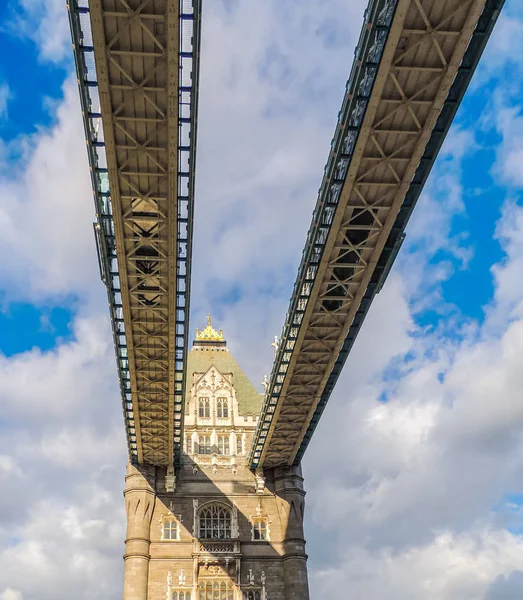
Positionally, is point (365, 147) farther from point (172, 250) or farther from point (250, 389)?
point (250, 389)

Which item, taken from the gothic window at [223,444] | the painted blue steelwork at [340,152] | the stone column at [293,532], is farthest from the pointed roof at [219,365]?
the painted blue steelwork at [340,152]

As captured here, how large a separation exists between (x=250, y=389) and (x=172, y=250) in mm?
38846

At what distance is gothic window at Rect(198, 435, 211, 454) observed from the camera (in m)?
66.8

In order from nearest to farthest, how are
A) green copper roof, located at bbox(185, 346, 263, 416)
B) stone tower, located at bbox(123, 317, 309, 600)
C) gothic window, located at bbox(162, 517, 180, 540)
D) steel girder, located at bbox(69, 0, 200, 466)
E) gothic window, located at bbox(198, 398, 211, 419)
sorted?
steel girder, located at bbox(69, 0, 200, 466)
stone tower, located at bbox(123, 317, 309, 600)
gothic window, located at bbox(162, 517, 180, 540)
gothic window, located at bbox(198, 398, 211, 419)
green copper roof, located at bbox(185, 346, 263, 416)

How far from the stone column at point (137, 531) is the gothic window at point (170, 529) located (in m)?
1.43

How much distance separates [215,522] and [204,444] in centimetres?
789

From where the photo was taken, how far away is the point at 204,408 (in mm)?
70062

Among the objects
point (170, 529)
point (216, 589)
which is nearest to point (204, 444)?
point (170, 529)

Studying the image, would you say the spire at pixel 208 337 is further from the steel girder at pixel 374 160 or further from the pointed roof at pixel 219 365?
the steel girder at pixel 374 160

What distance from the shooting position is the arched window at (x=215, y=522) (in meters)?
62.0

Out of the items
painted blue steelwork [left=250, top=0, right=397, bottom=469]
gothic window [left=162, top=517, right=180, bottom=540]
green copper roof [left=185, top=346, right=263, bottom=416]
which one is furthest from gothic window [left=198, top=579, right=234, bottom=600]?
painted blue steelwork [left=250, top=0, right=397, bottom=469]

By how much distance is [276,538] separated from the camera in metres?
62.0

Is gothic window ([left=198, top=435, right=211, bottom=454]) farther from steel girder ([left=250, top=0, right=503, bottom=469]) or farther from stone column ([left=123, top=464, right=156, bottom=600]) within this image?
steel girder ([left=250, top=0, right=503, bottom=469])

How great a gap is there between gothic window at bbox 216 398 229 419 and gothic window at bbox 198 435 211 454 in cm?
290
